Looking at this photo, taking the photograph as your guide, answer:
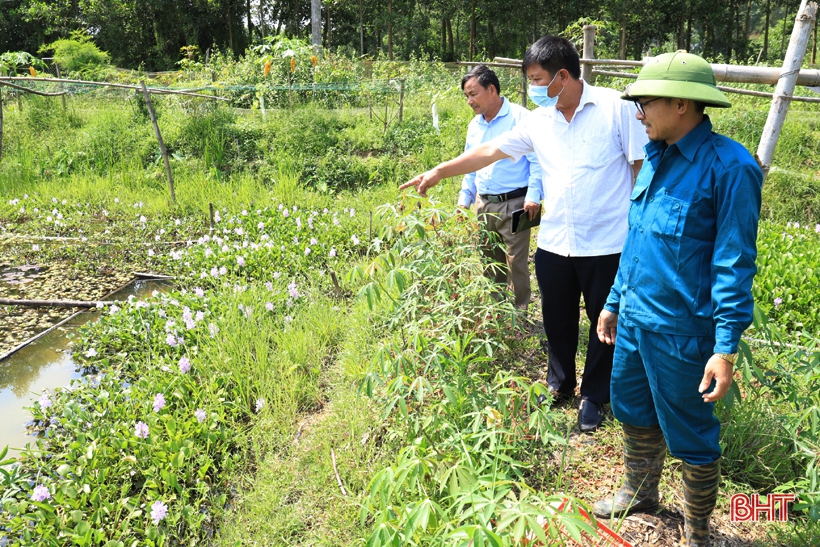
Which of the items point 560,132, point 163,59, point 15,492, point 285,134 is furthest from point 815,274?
point 163,59

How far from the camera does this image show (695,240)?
5.24 ft

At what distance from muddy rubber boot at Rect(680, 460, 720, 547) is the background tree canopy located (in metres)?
21.3

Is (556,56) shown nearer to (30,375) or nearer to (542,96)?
(542,96)

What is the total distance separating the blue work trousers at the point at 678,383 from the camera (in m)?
1.64

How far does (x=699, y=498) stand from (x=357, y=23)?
100 ft

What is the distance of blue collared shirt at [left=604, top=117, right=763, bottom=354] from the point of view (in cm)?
149

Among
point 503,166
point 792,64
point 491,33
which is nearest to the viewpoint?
point 792,64

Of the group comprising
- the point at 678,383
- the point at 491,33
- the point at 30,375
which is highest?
the point at 491,33

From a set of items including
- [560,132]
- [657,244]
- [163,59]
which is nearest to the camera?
[657,244]

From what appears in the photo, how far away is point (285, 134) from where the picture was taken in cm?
822

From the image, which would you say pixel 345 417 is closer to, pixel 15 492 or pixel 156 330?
pixel 15 492

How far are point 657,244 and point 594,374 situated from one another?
102cm

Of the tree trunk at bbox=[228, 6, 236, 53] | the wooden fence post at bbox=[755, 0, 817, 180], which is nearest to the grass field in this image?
the wooden fence post at bbox=[755, 0, 817, 180]

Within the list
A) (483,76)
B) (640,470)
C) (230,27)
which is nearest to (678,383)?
(640,470)
